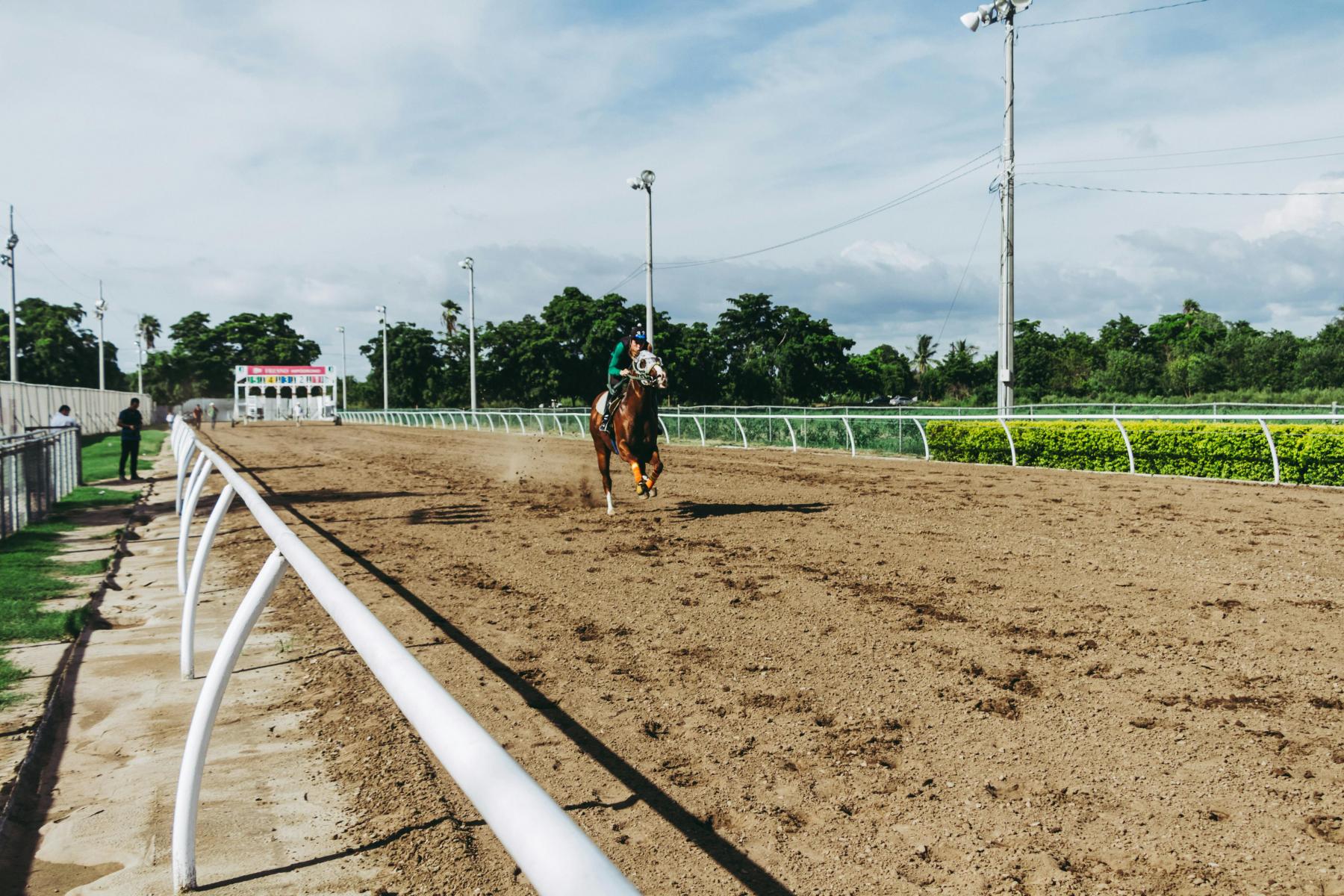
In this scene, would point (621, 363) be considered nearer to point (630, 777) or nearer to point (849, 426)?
point (630, 777)

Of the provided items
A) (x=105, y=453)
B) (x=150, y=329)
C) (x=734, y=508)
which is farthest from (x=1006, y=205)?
(x=150, y=329)

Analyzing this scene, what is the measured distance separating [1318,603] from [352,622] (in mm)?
5777

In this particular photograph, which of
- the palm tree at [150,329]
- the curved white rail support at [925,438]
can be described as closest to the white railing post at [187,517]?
the curved white rail support at [925,438]

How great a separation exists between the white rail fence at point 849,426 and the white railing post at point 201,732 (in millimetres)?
12796

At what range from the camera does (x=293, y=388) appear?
69000 mm

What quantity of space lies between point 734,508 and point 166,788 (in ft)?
25.8

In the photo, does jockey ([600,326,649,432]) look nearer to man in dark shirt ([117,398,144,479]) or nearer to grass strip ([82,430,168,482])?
man in dark shirt ([117,398,144,479])

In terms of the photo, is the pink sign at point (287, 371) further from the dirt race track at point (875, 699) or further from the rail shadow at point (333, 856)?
the rail shadow at point (333, 856)

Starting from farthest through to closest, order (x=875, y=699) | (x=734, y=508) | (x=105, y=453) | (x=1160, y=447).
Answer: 1. (x=105, y=453)
2. (x=1160, y=447)
3. (x=734, y=508)
4. (x=875, y=699)

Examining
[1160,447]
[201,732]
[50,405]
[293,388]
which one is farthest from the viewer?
[293,388]

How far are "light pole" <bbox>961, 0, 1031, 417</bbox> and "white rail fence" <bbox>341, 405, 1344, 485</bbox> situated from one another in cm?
111

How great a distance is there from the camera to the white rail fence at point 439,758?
3.31ft

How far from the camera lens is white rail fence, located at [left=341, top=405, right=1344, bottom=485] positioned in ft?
47.2

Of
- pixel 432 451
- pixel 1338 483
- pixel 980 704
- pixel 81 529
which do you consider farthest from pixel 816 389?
pixel 980 704
